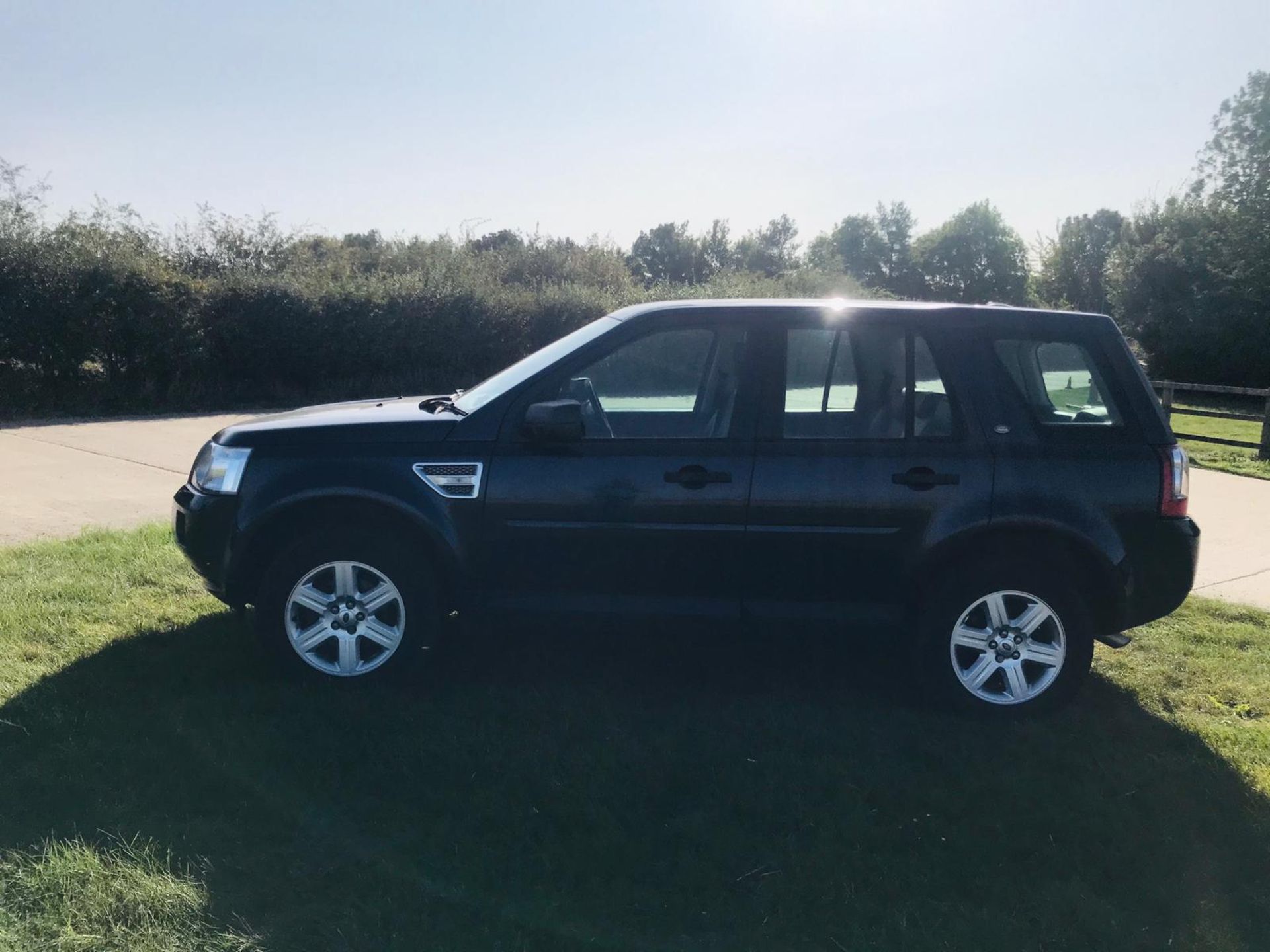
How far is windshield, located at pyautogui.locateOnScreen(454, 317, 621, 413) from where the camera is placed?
5012 millimetres

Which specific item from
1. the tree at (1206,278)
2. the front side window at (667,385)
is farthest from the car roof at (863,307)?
the tree at (1206,278)

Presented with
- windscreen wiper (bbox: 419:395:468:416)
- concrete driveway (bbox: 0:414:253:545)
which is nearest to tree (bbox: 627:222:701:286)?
concrete driveway (bbox: 0:414:253:545)

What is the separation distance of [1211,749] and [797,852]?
2197 millimetres

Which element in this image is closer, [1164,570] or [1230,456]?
[1164,570]

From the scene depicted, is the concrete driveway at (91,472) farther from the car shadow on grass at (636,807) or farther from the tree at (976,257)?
the tree at (976,257)

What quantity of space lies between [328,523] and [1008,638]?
3108 millimetres

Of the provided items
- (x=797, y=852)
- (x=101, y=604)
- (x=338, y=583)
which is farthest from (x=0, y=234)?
(x=797, y=852)

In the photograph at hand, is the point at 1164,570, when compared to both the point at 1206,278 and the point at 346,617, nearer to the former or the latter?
the point at 346,617

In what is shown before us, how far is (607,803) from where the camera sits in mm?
3936

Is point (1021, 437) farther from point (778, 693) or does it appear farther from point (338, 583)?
point (338, 583)

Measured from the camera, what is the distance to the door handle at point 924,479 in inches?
187

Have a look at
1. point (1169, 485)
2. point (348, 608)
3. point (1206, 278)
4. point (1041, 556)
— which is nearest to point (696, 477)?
point (1041, 556)

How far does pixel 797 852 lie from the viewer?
3.63 meters

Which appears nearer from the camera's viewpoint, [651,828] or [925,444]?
[651,828]
